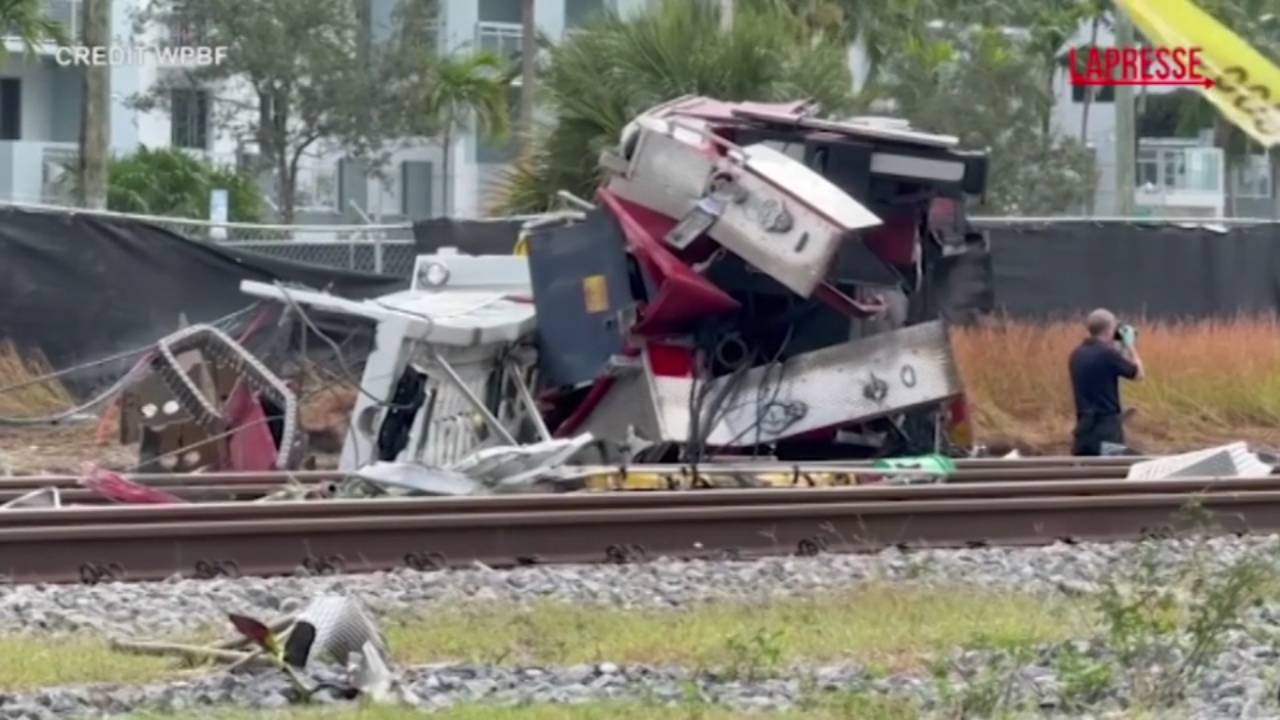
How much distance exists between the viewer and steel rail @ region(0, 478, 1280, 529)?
1236 cm

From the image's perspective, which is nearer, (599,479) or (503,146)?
(599,479)

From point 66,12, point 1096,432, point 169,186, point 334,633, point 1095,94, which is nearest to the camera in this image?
point 334,633

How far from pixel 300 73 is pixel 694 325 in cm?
3227

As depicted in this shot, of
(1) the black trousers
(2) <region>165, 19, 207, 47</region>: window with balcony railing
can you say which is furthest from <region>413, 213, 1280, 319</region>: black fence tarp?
(2) <region>165, 19, 207, 47</region>: window with balcony railing

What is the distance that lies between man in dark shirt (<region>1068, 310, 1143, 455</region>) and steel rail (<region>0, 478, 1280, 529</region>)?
2.88m

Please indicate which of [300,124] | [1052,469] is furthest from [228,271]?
[300,124]

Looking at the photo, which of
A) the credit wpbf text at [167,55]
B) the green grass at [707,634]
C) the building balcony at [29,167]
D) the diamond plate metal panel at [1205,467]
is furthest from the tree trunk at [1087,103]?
the green grass at [707,634]

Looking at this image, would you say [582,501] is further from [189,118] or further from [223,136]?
[189,118]

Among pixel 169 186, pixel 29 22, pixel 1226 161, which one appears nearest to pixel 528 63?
pixel 29 22

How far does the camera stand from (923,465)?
1559cm

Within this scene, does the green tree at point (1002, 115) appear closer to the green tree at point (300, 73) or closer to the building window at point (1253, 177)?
the green tree at point (300, 73)

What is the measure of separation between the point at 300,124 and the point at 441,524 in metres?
37.1

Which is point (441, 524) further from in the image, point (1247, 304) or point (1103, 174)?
point (1103, 174)

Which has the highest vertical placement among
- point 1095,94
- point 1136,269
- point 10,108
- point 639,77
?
point 1095,94
